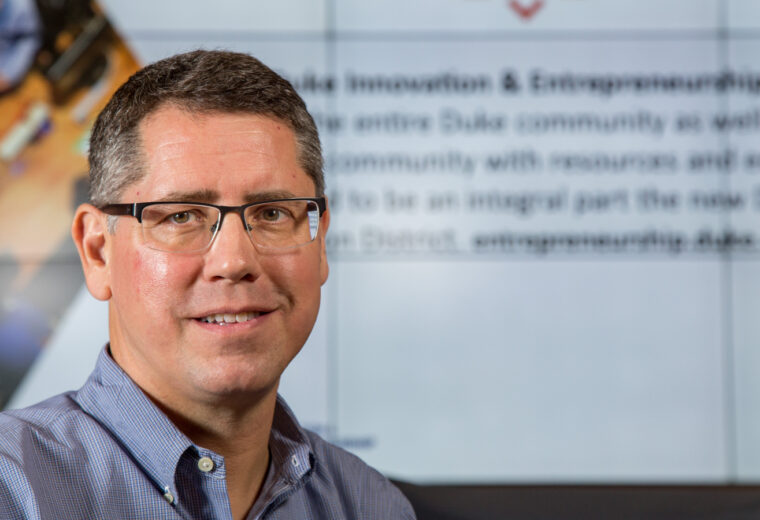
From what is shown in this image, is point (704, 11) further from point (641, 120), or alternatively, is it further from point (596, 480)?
point (596, 480)

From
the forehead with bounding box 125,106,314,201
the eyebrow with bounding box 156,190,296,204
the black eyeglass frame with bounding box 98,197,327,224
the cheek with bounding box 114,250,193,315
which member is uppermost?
the forehead with bounding box 125,106,314,201

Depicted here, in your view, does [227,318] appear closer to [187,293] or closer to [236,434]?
[187,293]

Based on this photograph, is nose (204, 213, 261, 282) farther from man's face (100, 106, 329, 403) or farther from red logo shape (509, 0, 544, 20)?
red logo shape (509, 0, 544, 20)

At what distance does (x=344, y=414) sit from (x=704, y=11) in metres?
1.84

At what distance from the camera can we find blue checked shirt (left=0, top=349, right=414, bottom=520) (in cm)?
96

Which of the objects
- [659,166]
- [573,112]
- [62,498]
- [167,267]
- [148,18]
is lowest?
[62,498]

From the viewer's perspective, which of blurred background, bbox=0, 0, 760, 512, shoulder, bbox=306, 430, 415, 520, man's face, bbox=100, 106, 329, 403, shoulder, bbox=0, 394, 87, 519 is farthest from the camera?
blurred background, bbox=0, 0, 760, 512

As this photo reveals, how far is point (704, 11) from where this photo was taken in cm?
292

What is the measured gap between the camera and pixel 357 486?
1.34 meters

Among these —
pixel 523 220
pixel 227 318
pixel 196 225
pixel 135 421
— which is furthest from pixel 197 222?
pixel 523 220

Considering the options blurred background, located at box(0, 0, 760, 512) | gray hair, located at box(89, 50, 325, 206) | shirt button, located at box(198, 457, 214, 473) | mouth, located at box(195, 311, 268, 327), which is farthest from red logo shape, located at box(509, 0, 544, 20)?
shirt button, located at box(198, 457, 214, 473)

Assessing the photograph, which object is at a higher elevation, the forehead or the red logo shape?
the red logo shape

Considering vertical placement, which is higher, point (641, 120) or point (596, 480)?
point (641, 120)

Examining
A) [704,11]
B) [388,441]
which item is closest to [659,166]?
[704,11]
